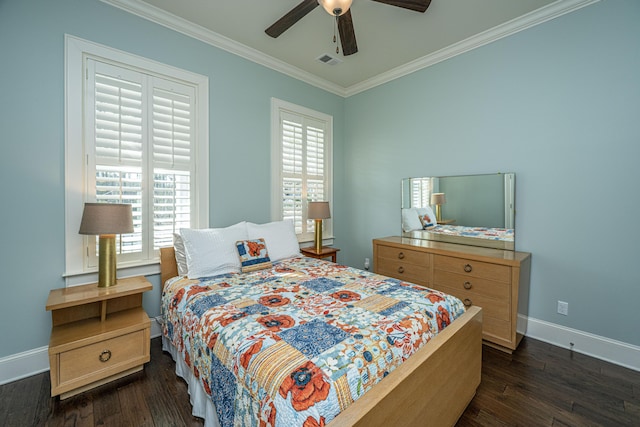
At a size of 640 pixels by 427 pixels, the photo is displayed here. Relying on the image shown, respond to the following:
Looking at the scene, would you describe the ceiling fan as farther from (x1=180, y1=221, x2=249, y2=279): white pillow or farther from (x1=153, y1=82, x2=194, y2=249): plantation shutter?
(x1=180, y1=221, x2=249, y2=279): white pillow

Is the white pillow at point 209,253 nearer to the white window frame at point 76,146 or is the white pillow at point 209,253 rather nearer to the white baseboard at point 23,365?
the white window frame at point 76,146

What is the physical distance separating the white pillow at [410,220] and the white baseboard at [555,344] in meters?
1.39

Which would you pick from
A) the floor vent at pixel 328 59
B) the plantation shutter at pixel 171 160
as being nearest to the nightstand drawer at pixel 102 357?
the plantation shutter at pixel 171 160

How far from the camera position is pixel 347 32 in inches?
82.1

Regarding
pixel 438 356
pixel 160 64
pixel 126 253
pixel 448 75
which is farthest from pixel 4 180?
pixel 448 75

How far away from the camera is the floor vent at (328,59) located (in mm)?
3207

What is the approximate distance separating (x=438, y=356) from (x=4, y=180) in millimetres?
2985

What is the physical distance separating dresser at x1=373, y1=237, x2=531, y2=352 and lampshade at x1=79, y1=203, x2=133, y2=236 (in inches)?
102

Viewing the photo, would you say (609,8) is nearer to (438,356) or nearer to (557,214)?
(557,214)

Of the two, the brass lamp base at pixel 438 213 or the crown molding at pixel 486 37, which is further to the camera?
the brass lamp base at pixel 438 213

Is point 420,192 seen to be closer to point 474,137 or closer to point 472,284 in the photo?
point 474,137

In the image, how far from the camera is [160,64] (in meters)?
2.54

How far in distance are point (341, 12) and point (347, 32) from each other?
303 millimetres

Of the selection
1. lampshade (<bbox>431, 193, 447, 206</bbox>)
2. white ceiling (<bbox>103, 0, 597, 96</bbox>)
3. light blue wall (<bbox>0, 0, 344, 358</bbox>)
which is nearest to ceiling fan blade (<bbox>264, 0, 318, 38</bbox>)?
white ceiling (<bbox>103, 0, 597, 96</bbox>)
